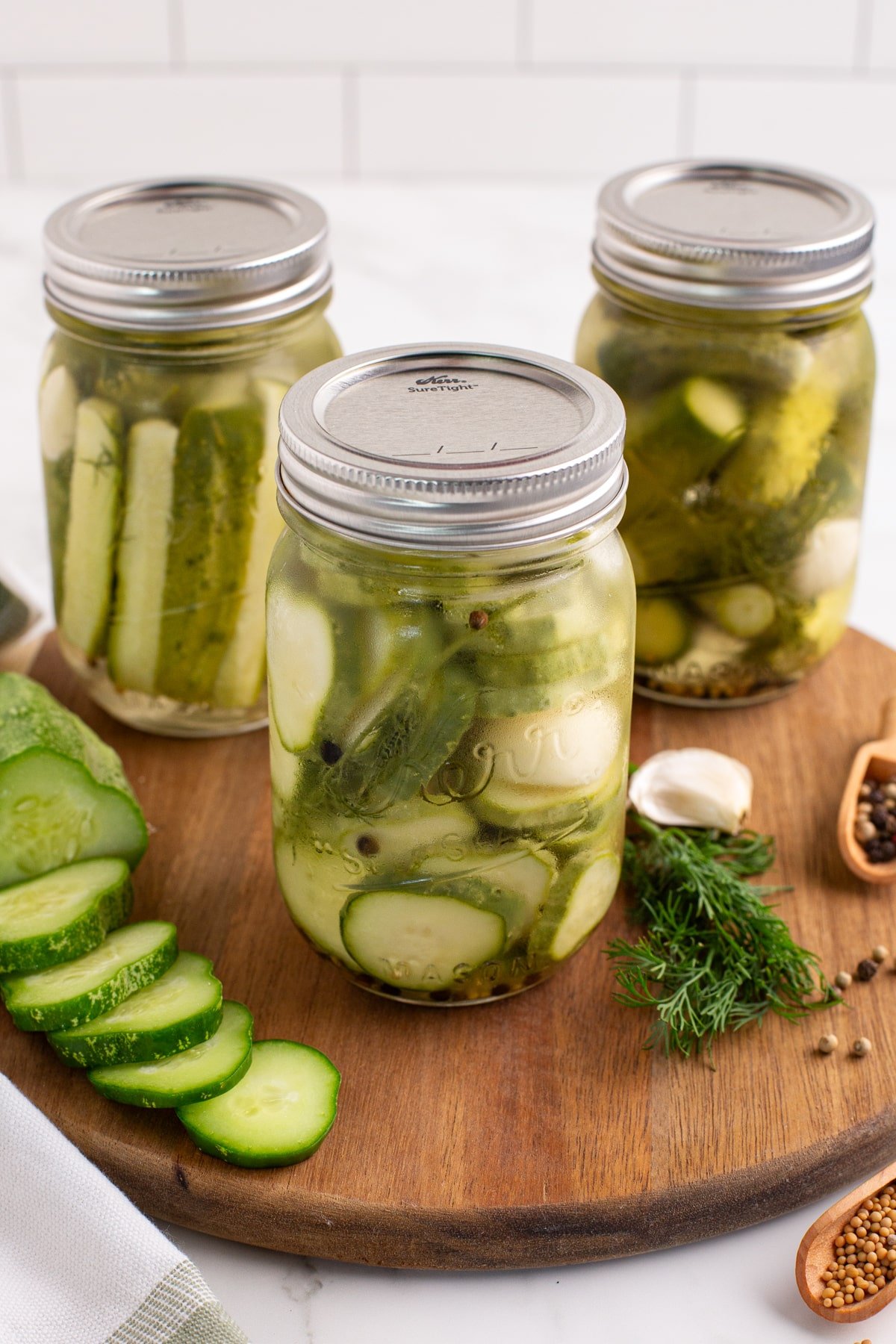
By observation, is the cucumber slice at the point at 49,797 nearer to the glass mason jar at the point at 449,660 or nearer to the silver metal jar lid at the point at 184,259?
the glass mason jar at the point at 449,660

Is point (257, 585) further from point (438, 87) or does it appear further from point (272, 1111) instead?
point (438, 87)

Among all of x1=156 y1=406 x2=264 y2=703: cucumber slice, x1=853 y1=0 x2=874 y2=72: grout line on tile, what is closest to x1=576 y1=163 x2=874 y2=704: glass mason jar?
x1=156 y1=406 x2=264 y2=703: cucumber slice

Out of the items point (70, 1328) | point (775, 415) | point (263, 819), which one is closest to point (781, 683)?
point (775, 415)

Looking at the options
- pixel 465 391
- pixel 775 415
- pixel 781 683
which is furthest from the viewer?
pixel 781 683

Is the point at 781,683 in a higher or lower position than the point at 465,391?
lower

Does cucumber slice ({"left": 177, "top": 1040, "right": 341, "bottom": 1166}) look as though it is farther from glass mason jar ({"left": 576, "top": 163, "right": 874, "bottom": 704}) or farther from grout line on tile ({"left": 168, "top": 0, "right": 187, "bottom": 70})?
grout line on tile ({"left": 168, "top": 0, "right": 187, "bottom": 70})

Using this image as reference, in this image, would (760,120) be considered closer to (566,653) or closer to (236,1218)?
(566,653)
